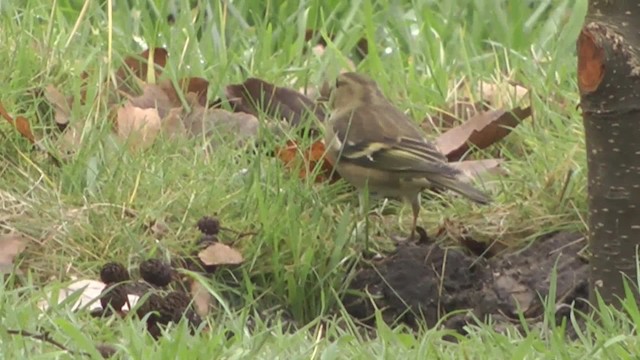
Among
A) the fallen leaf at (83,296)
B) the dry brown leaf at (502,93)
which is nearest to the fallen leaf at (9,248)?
the fallen leaf at (83,296)

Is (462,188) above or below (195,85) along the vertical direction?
above

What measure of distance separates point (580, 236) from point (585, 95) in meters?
1.08

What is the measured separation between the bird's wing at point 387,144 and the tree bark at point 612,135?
107cm

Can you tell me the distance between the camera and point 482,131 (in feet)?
20.0

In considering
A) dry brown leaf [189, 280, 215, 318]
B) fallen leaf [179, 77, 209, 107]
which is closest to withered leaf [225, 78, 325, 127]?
fallen leaf [179, 77, 209, 107]

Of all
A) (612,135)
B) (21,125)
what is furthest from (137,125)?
(612,135)

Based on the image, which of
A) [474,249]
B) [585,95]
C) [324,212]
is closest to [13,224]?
[324,212]

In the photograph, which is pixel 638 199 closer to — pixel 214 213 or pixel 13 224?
pixel 214 213

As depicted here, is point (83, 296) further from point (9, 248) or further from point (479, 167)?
point (479, 167)

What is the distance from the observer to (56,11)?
7.08 meters

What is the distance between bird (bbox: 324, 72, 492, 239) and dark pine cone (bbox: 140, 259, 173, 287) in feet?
3.09

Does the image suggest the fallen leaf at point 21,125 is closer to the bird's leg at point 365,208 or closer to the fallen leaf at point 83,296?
the fallen leaf at point 83,296

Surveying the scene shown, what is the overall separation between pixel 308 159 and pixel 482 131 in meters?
0.71

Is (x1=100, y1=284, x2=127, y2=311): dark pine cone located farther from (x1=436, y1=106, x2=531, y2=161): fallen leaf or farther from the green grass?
(x1=436, y1=106, x2=531, y2=161): fallen leaf
